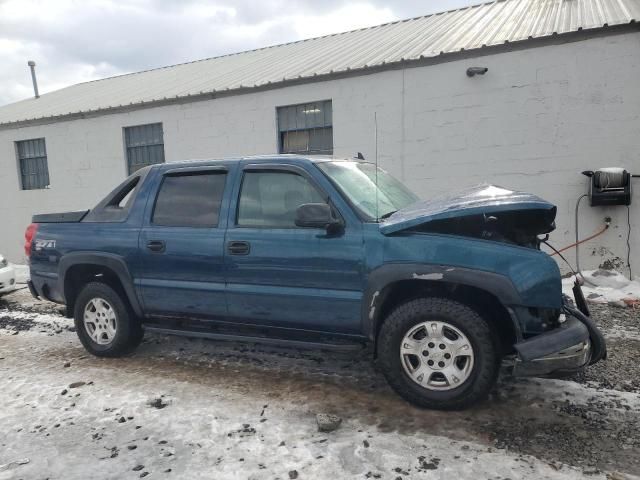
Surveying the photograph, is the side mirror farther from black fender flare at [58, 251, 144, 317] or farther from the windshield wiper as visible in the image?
black fender flare at [58, 251, 144, 317]

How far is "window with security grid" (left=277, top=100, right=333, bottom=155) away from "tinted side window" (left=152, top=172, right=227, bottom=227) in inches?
215

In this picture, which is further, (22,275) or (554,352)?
(22,275)

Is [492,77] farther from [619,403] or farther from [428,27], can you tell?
[619,403]

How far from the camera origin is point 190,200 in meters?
4.18

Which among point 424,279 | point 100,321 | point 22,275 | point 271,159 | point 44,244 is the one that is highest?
point 271,159

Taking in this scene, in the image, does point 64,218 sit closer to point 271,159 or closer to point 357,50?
point 271,159

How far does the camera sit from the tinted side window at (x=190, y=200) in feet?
13.3

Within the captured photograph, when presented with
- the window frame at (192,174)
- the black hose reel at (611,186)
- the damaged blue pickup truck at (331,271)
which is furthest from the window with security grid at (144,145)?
the black hose reel at (611,186)

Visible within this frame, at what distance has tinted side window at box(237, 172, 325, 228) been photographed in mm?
3752

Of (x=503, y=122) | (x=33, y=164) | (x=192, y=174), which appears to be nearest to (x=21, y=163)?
(x=33, y=164)

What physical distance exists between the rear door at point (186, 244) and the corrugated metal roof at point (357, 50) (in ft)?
18.6

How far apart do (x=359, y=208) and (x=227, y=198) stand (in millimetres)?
1190

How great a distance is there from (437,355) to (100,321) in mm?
3308

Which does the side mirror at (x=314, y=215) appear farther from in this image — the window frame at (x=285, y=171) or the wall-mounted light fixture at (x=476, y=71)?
the wall-mounted light fixture at (x=476, y=71)
